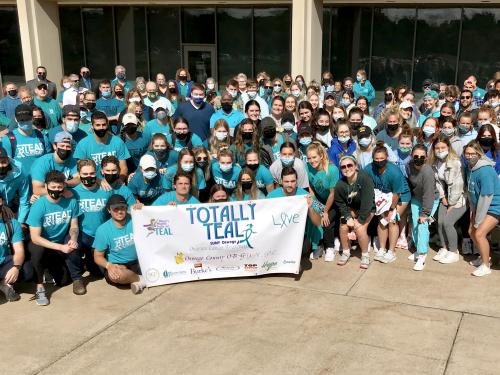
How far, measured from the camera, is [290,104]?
8969mm

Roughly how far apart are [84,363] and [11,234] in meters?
1.96

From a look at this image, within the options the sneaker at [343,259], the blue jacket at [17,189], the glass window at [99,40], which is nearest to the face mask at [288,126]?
the sneaker at [343,259]

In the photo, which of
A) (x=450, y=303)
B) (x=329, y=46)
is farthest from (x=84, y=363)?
(x=329, y=46)

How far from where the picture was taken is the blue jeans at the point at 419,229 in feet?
21.4

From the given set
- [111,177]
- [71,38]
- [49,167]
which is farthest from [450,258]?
[71,38]

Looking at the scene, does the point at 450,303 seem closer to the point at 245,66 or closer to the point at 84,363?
the point at 84,363

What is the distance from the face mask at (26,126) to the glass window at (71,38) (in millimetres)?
15230

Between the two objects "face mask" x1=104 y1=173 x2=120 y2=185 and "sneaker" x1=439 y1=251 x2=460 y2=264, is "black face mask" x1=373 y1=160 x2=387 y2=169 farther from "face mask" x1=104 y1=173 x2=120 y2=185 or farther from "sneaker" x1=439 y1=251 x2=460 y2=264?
"face mask" x1=104 y1=173 x2=120 y2=185

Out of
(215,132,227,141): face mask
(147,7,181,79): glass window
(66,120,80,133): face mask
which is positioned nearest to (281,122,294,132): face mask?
(215,132,227,141): face mask

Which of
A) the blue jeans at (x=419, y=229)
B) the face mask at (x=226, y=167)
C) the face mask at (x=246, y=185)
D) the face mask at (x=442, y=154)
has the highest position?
the face mask at (x=442, y=154)

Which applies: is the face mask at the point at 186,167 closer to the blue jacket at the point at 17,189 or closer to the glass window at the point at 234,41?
the blue jacket at the point at 17,189

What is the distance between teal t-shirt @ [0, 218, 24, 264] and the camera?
18.6 feet

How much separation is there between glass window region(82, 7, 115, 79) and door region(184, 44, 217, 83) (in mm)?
3162

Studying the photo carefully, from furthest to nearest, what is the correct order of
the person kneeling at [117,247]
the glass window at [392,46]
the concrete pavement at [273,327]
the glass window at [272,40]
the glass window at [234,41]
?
the glass window at [234,41]
the glass window at [272,40]
the glass window at [392,46]
the person kneeling at [117,247]
the concrete pavement at [273,327]
